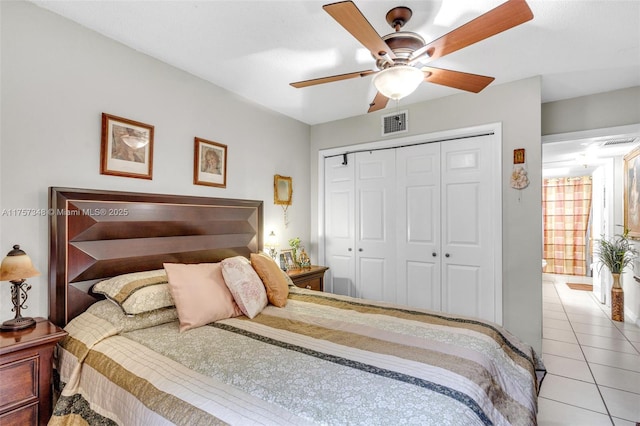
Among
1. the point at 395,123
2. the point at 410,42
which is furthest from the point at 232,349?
the point at 395,123

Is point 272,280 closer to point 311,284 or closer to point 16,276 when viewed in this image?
point 311,284

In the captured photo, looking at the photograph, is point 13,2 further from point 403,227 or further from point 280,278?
point 403,227

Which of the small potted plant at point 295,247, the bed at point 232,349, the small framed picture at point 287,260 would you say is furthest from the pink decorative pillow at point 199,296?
the small potted plant at point 295,247

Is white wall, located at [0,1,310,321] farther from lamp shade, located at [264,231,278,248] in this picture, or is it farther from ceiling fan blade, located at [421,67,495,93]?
ceiling fan blade, located at [421,67,495,93]

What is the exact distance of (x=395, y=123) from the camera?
3.56 m

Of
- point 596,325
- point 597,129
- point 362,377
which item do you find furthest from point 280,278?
point 596,325

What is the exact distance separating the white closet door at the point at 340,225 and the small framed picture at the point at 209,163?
4.87 feet

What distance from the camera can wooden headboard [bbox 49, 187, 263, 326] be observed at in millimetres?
1927

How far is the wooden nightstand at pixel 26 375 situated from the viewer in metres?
1.47

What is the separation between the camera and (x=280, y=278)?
2.45m

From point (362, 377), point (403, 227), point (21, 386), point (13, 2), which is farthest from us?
point (403, 227)

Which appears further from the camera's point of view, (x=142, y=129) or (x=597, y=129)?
(x=597, y=129)

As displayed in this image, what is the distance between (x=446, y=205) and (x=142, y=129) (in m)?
2.82

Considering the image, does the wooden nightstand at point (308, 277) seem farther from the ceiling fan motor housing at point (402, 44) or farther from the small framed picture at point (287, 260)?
the ceiling fan motor housing at point (402, 44)
